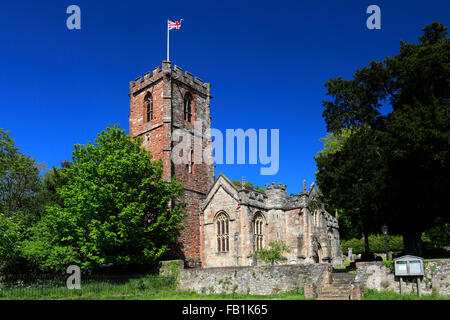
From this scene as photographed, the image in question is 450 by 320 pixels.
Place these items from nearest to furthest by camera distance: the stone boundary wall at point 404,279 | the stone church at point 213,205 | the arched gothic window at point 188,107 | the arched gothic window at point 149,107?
the stone boundary wall at point 404,279
the stone church at point 213,205
the arched gothic window at point 149,107
the arched gothic window at point 188,107

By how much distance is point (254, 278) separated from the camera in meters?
23.2

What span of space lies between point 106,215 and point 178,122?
14.1 meters

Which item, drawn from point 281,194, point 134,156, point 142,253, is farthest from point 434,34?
point 142,253

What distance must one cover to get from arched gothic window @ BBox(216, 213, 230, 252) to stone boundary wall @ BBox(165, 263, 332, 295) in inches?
319

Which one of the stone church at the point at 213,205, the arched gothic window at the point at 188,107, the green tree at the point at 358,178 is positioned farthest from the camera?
the arched gothic window at the point at 188,107

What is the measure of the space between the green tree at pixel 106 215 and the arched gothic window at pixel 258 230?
25.9 feet

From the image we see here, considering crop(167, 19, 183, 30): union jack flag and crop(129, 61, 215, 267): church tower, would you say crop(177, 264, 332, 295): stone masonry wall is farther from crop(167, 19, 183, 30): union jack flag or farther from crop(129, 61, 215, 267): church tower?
crop(167, 19, 183, 30): union jack flag

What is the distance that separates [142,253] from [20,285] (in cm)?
798

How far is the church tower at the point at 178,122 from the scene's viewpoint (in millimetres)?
35844

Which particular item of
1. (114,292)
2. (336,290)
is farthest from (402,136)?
(114,292)

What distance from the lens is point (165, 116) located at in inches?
1439

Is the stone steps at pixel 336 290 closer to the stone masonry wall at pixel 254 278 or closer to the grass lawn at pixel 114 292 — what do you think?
the stone masonry wall at pixel 254 278

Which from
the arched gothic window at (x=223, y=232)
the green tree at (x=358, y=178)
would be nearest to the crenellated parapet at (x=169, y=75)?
the arched gothic window at (x=223, y=232)

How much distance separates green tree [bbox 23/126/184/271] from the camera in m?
25.8
